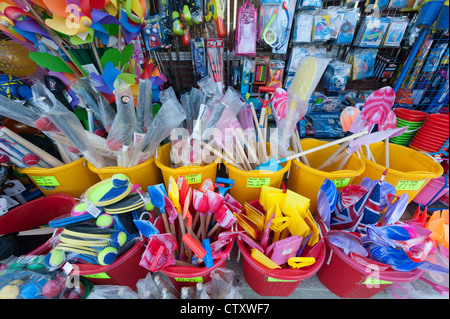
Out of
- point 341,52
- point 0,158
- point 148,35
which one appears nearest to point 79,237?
point 0,158

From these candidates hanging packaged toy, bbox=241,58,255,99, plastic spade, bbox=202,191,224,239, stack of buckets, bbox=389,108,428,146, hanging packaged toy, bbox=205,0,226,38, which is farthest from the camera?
hanging packaged toy, bbox=241,58,255,99

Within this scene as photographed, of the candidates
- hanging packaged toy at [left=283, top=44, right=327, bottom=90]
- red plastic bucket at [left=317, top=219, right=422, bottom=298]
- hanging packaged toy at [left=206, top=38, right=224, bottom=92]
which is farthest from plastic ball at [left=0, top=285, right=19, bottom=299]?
hanging packaged toy at [left=283, top=44, right=327, bottom=90]

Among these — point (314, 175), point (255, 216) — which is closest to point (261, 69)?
point (314, 175)

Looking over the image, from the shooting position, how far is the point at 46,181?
2.72ft

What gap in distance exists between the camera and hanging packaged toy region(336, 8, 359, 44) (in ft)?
5.13

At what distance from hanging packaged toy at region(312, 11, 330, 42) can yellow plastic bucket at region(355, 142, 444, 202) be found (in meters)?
1.05

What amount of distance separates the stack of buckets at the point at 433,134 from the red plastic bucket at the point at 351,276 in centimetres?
94

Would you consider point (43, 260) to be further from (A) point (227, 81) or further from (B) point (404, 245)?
(A) point (227, 81)

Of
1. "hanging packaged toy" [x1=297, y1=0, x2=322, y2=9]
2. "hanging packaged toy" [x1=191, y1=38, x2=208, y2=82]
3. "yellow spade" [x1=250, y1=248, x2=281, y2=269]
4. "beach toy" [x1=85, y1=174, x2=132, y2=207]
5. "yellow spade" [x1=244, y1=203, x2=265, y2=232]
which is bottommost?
"yellow spade" [x1=250, y1=248, x2=281, y2=269]

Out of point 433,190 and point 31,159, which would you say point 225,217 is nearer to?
point 31,159

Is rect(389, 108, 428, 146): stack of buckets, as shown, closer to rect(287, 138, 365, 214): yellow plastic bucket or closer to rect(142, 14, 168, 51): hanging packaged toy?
rect(287, 138, 365, 214): yellow plastic bucket

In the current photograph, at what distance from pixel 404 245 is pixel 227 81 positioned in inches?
73.9

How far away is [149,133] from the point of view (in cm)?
81

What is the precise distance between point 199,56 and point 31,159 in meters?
1.40
